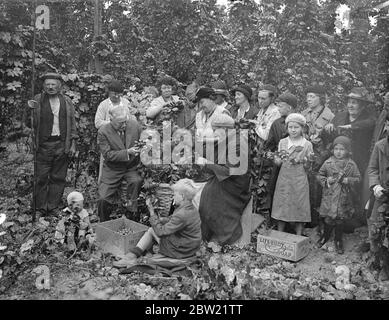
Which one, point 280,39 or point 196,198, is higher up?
point 280,39

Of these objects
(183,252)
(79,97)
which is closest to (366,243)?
(183,252)

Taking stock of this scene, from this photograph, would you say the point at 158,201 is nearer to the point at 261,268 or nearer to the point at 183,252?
the point at 183,252

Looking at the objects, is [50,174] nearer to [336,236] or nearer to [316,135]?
[316,135]

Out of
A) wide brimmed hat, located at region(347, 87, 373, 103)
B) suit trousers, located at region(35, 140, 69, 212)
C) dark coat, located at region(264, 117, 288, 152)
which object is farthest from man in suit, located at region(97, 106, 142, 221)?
wide brimmed hat, located at region(347, 87, 373, 103)

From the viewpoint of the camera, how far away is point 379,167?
195 inches

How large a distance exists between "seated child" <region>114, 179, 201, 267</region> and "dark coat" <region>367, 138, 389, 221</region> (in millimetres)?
2016

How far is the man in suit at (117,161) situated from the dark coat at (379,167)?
2964mm

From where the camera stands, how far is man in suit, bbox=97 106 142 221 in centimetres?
592

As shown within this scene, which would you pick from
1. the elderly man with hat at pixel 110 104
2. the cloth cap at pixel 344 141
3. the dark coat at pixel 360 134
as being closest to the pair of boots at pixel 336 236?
the dark coat at pixel 360 134

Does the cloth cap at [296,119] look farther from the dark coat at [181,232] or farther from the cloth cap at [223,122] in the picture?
the dark coat at [181,232]

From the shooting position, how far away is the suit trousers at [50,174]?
6707 mm

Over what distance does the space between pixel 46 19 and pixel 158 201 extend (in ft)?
10.5
